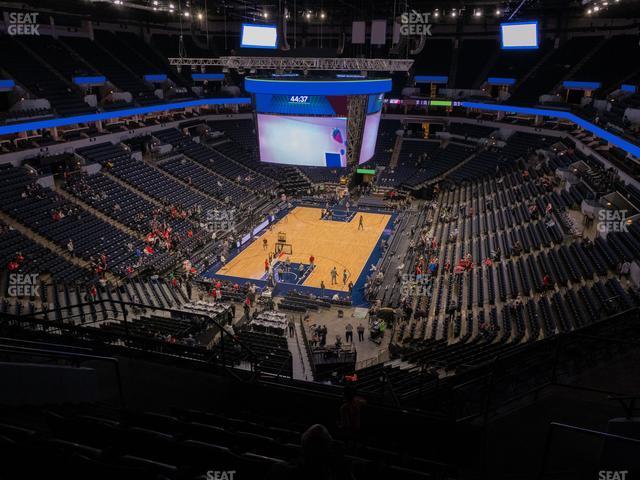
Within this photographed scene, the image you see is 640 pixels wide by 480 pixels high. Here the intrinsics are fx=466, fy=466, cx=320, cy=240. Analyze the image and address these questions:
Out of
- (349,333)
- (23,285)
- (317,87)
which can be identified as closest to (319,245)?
(317,87)

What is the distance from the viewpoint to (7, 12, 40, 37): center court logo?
33281 millimetres

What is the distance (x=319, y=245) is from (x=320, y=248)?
521mm

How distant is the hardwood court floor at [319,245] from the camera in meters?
25.8

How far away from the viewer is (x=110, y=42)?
4266 cm

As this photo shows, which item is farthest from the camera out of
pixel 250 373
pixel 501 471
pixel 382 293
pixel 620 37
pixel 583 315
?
pixel 620 37

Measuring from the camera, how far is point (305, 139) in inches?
997

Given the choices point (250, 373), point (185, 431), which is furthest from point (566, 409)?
point (185, 431)

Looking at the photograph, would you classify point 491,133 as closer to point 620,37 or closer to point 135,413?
point 620,37

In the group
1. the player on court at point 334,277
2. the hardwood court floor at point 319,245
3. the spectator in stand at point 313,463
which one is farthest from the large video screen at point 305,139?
the spectator in stand at point 313,463

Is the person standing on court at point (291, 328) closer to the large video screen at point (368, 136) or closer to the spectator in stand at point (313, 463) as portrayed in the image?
the large video screen at point (368, 136)

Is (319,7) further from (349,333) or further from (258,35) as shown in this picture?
(349,333)

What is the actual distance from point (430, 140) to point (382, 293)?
1034 inches

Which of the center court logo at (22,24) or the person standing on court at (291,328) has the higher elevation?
the center court logo at (22,24)

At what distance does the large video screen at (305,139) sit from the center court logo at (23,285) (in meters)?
13.4
